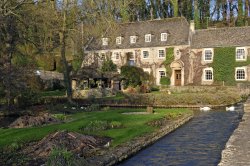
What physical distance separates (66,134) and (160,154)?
3.91m

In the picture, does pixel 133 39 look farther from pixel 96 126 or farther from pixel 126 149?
pixel 126 149

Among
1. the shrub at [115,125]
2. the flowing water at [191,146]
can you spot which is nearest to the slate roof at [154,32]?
the flowing water at [191,146]

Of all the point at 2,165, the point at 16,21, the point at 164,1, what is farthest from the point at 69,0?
the point at 164,1

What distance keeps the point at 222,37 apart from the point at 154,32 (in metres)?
10.3

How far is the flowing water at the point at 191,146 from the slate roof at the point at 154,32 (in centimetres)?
3013

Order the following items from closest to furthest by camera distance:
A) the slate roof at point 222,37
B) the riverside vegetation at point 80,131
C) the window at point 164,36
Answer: the riverside vegetation at point 80,131 < the slate roof at point 222,37 < the window at point 164,36

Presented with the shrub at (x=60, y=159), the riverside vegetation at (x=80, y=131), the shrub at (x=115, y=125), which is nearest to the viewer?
the shrub at (x=60, y=159)

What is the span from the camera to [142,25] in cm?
5697

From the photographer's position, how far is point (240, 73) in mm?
47844

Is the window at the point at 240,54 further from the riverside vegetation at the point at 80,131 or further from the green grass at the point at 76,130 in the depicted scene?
the green grass at the point at 76,130

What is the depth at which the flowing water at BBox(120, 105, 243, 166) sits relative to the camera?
44.4 ft

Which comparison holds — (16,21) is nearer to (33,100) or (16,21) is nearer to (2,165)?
(33,100)

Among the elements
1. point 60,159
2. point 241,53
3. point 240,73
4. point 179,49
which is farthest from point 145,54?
point 60,159

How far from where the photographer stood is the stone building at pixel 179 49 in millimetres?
48094
